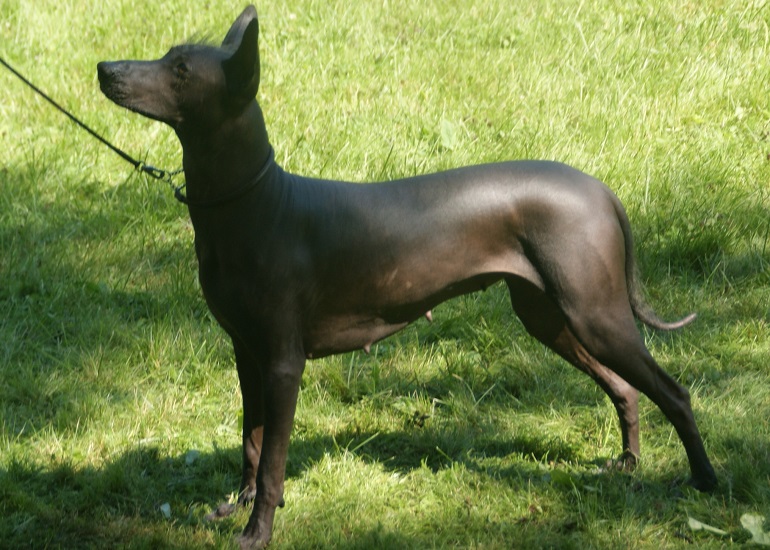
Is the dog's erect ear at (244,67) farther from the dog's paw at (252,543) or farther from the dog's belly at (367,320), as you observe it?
the dog's paw at (252,543)

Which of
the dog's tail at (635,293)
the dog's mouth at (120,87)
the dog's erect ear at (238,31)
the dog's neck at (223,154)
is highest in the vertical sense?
the dog's erect ear at (238,31)

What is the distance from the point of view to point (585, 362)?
4.48 m

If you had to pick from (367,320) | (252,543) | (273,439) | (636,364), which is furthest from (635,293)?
(252,543)

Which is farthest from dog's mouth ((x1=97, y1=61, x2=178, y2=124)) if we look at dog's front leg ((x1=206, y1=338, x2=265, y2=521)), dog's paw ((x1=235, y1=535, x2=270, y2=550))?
dog's paw ((x1=235, y1=535, x2=270, y2=550))

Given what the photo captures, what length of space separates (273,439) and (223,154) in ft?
3.45

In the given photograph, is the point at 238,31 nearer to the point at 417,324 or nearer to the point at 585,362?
the point at 585,362

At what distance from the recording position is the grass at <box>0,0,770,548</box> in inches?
167

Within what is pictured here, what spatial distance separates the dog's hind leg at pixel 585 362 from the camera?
4.35 meters

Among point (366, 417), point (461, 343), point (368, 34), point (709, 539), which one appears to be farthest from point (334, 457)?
point (368, 34)

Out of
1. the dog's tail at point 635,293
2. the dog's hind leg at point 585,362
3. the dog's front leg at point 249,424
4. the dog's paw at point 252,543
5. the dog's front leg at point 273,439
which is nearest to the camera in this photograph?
the dog's front leg at point 273,439

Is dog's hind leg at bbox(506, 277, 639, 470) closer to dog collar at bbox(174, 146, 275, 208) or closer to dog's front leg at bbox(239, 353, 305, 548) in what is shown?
dog's front leg at bbox(239, 353, 305, 548)

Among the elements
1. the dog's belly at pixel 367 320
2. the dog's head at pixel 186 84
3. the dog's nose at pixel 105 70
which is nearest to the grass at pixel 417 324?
the dog's belly at pixel 367 320

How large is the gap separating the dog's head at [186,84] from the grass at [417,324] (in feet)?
5.29

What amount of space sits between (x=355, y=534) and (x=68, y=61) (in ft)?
16.4
